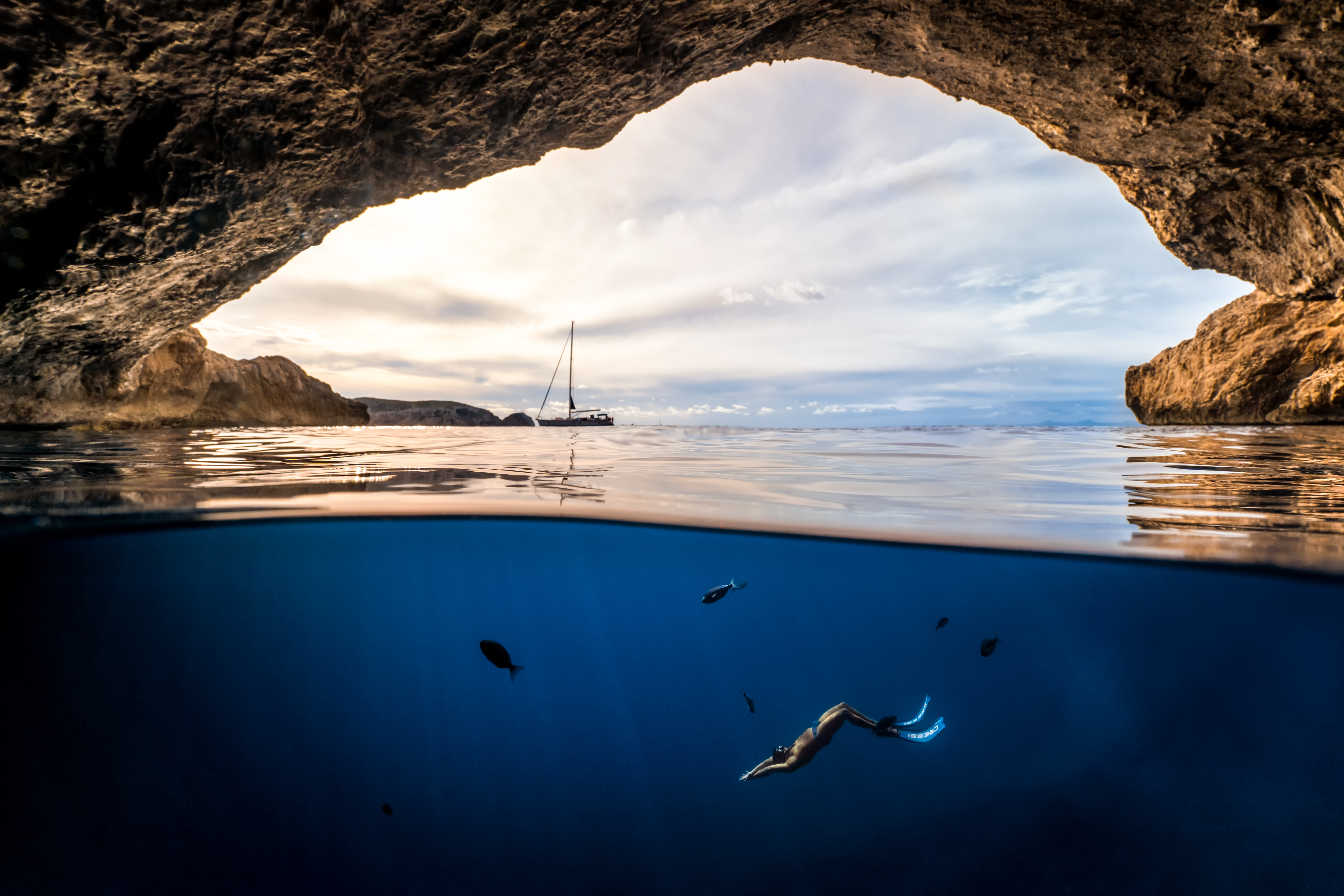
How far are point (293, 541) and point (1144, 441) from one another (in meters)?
20.4

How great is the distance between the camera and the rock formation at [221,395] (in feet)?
79.8

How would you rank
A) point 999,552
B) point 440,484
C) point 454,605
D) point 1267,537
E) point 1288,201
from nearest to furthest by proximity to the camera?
point 1267,537 < point 999,552 < point 440,484 < point 1288,201 < point 454,605

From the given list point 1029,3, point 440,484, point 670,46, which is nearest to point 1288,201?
point 1029,3

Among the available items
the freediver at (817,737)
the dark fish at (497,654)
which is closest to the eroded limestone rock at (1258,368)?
the freediver at (817,737)

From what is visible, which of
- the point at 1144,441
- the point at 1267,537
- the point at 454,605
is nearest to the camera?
the point at 1267,537

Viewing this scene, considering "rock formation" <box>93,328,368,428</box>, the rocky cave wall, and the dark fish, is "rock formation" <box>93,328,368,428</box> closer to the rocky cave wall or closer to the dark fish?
the rocky cave wall

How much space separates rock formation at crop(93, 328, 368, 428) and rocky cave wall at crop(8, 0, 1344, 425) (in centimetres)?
1246

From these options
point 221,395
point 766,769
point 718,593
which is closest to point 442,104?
point 718,593

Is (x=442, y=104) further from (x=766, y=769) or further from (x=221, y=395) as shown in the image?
(x=221, y=395)

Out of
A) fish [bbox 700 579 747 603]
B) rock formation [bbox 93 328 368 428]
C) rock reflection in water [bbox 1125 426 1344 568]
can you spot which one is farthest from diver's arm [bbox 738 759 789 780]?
rock formation [bbox 93 328 368 428]

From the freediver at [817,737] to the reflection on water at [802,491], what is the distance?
6.46ft

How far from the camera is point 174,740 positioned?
773 cm

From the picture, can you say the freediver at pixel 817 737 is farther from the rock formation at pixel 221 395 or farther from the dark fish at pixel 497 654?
the rock formation at pixel 221 395

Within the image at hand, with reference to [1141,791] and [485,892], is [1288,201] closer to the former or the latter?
[1141,791]
